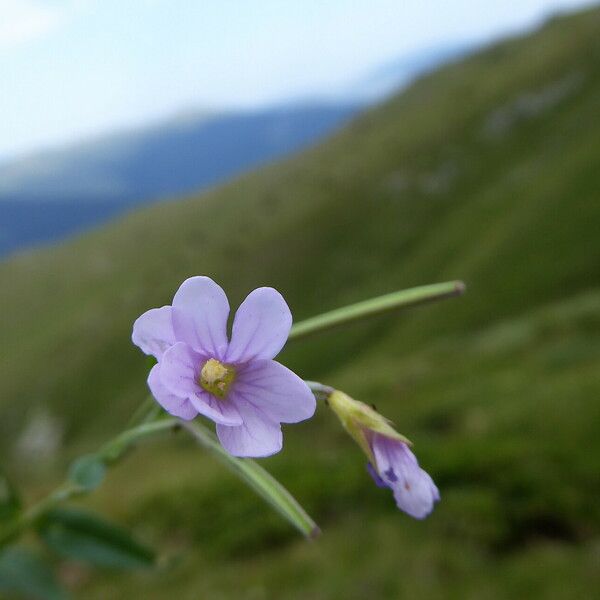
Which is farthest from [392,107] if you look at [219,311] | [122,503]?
[219,311]

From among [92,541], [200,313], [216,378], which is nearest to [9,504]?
[92,541]

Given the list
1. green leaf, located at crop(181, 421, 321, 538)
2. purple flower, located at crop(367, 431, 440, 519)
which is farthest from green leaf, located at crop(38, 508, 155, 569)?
purple flower, located at crop(367, 431, 440, 519)

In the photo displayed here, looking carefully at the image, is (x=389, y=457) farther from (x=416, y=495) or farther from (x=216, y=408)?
(x=216, y=408)

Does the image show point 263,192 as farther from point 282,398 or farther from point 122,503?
point 282,398

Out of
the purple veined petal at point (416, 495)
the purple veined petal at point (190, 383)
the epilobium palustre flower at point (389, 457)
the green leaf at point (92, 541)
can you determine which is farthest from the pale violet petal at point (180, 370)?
the green leaf at point (92, 541)

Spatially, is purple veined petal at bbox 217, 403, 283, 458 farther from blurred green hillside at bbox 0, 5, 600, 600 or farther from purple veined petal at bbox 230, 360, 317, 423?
blurred green hillside at bbox 0, 5, 600, 600

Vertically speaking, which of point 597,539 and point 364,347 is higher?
point 597,539
